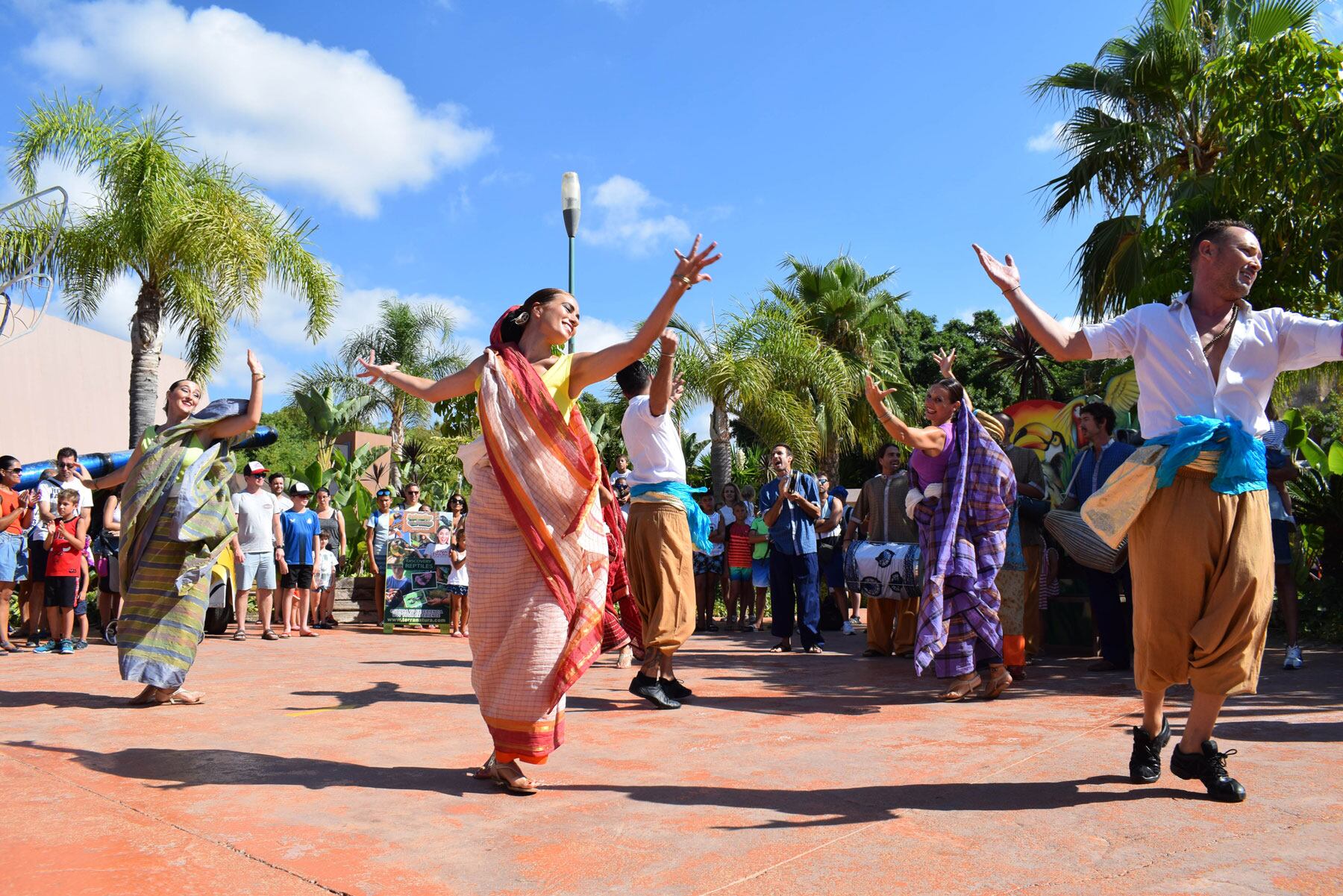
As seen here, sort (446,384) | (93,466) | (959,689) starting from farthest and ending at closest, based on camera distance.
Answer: (93,466)
(959,689)
(446,384)

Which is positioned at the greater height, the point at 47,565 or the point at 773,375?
the point at 773,375

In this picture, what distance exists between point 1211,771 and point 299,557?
9.63m

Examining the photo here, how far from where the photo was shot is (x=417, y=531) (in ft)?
40.7

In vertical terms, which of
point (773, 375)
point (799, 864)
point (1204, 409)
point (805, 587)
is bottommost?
point (799, 864)

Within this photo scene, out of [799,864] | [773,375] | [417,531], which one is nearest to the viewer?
[799,864]

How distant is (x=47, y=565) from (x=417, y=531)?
416 cm

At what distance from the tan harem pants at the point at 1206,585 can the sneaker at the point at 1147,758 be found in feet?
0.80

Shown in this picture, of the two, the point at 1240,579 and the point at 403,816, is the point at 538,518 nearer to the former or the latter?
the point at 403,816

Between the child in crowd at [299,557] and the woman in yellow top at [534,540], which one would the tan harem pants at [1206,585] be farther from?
the child in crowd at [299,557]

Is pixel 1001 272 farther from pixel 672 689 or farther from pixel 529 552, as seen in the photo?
pixel 672 689

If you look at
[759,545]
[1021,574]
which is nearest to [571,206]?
[759,545]

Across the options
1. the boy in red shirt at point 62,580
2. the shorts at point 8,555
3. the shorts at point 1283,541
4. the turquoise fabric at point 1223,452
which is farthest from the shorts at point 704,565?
the turquoise fabric at point 1223,452

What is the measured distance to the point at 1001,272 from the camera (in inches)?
144

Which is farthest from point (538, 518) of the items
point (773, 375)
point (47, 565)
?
point (773, 375)
